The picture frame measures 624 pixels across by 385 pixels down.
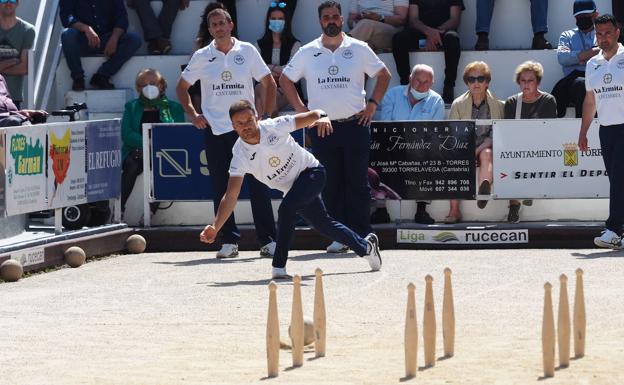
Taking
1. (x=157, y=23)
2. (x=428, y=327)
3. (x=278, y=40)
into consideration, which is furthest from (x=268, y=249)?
(x=428, y=327)

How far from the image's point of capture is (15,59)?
1742 cm

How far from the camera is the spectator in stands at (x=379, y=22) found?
17656 mm

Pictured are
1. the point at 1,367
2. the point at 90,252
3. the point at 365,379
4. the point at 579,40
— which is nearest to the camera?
the point at 365,379

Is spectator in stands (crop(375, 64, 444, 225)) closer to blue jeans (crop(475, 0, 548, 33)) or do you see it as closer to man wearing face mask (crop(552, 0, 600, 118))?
man wearing face mask (crop(552, 0, 600, 118))

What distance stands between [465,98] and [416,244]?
67.8 inches

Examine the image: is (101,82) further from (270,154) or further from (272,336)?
(272,336)

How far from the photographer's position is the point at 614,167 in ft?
47.1

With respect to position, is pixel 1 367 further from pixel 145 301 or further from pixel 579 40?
pixel 579 40

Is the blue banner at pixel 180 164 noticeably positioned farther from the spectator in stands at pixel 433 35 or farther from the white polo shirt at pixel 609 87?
the white polo shirt at pixel 609 87

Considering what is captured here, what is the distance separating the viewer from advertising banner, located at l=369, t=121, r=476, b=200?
1560 centimetres

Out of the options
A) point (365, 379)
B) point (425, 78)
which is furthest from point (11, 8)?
point (365, 379)

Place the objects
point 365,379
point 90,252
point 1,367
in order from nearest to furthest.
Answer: point 365,379
point 1,367
point 90,252

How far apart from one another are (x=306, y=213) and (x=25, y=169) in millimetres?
2944

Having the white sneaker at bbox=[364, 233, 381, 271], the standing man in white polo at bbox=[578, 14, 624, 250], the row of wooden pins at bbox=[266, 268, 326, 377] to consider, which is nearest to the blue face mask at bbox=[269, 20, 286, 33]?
the standing man in white polo at bbox=[578, 14, 624, 250]
